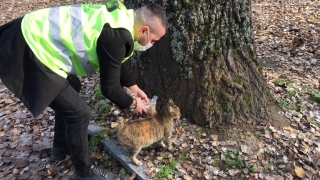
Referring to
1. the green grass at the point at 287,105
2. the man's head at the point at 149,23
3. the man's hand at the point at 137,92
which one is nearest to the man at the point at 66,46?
the man's head at the point at 149,23

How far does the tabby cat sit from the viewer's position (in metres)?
3.39

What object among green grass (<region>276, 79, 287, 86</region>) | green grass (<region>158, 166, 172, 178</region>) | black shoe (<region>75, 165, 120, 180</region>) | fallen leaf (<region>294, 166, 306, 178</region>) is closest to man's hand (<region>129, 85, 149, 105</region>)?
green grass (<region>158, 166, 172, 178</region>)

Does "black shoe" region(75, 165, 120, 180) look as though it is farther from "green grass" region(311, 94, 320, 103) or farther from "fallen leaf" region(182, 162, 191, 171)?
"green grass" region(311, 94, 320, 103)

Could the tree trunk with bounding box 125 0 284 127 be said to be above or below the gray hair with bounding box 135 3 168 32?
below

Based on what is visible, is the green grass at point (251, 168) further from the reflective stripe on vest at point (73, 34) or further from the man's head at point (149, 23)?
the reflective stripe on vest at point (73, 34)

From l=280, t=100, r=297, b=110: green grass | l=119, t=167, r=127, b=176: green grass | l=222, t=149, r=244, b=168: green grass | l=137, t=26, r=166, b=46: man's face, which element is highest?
l=137, t=26, r=166, b=46: man's face

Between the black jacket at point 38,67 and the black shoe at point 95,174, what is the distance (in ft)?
3.56

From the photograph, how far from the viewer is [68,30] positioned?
2637mm

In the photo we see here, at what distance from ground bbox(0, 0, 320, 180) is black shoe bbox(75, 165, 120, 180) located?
0.15 m

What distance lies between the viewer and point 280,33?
7348 millimetres

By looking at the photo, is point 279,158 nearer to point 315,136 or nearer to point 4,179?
point 315,136

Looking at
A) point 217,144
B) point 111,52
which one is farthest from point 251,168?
point 111,52

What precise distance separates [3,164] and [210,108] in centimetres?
295

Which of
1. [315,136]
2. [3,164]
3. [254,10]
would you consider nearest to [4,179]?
[3,164]
